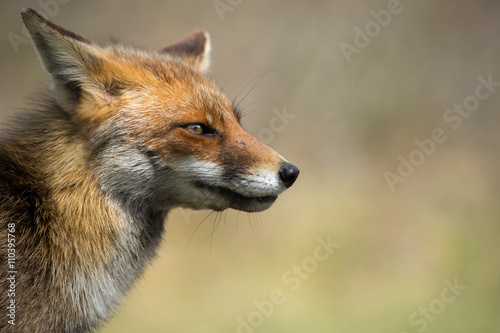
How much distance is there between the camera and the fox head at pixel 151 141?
13.7ft

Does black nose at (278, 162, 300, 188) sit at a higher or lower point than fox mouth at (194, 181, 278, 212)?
higher

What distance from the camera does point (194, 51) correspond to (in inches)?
231

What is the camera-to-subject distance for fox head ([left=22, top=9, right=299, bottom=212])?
4.16m

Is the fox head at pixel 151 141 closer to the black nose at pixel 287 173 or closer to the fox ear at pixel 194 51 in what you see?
the black nose at pixel 287 173

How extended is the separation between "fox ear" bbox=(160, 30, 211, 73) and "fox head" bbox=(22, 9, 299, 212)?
4.26 ft

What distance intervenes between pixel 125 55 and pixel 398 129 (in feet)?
27.3

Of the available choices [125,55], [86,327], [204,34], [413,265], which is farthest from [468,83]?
[86,327]

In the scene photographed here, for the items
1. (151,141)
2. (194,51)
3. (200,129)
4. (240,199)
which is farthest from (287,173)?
(194,51)

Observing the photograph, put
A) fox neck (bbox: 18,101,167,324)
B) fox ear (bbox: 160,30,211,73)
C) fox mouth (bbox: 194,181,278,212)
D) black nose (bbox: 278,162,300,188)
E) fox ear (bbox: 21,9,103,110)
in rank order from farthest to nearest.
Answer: fox ear (bbox: 160,30,211,73) → fox mouth (bbox: 194,181,278,212) → black nose (bbox: 278,162,300,188) → fox neck (bbox: 18,101,167,324) → fox ear (bbox: 21,9,103,110)

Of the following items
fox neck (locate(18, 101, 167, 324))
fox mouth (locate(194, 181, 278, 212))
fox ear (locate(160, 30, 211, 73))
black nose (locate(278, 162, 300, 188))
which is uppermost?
black nose (locate(278, 162, 300, 188))

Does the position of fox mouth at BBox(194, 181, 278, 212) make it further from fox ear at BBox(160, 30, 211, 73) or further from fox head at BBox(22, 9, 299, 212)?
fox ear at BBox(160, 30, 211, 73)

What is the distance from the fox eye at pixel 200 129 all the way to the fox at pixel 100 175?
0.01 m

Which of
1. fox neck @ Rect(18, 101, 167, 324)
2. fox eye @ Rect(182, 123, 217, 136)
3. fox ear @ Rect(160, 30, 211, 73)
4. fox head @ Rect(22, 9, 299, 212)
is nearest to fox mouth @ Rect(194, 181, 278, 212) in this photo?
fox head @ Rect(22, 9, 299, 212)

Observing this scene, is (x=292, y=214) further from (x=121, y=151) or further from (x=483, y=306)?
(x=121, y=151)
